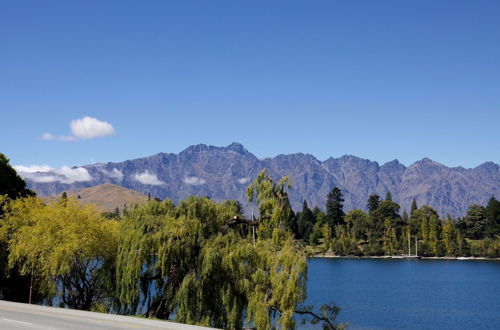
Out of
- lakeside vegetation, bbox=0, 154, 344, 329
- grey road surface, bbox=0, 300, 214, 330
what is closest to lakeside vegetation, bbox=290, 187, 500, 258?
lakeside vegetation, bbox=0, 154, 344, 329

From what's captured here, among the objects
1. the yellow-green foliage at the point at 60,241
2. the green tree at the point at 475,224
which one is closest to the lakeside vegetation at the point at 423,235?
the green tree at the point at 475,224

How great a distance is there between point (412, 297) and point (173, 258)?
5540cm

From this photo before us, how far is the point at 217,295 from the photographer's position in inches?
1421

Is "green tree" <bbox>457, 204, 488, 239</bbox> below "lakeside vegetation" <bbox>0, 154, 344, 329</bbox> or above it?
above

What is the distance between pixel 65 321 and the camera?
28.8 metres

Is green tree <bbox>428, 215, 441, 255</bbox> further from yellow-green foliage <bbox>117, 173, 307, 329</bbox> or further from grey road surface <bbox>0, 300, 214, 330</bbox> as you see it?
grey road surface <bbox>0, 300, 214, 330</bbox>

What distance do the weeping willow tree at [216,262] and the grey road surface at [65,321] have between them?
607 cm

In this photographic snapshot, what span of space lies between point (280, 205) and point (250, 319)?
8.50 m

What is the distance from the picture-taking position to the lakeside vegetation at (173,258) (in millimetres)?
35031

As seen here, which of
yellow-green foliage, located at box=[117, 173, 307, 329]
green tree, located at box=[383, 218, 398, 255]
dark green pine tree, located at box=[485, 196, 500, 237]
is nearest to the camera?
yellow-green foliage, located at box=[117, 173, 307, 329]

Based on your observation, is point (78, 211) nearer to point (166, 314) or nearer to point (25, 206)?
point (25, 206)

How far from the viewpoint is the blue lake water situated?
61.6 m

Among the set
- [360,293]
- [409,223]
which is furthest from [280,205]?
[409,223]

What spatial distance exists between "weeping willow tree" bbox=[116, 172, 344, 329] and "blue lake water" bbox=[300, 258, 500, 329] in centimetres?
2386
